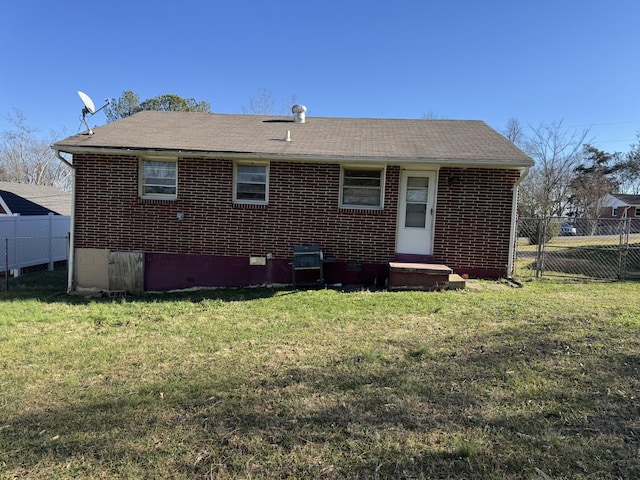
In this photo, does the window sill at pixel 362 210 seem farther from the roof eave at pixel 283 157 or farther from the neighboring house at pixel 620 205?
the neighboring house at pixel 620 205

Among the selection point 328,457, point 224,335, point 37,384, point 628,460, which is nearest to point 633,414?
point 628,460

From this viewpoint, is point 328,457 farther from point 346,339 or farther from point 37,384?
point 37,384

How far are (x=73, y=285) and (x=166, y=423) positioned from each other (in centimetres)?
690

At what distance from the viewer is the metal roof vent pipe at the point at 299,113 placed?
35.4 ft

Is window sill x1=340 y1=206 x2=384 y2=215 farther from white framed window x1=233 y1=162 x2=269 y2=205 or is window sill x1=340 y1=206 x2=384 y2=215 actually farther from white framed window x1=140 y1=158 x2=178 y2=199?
white framed window x1=140 y1=158 x2=178 y2=199

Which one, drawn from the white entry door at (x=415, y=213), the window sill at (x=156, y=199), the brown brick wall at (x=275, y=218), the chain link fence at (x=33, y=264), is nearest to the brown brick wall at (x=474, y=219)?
the brown brick wall at (x=275, y=218)

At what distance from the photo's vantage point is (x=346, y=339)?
4.86m

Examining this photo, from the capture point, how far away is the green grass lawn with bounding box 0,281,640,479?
2469 mm

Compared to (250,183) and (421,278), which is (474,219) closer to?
(421,278)

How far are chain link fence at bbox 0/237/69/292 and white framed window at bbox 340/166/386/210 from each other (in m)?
6.80

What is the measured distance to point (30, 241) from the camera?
12.3 metres

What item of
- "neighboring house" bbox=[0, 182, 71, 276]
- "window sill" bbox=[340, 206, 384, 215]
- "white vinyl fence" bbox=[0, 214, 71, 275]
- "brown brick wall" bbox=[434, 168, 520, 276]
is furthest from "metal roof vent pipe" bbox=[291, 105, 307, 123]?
"neighboring house" bbox=[0, 182, 71, 276]

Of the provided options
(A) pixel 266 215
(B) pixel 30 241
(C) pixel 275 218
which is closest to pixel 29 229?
(B) pixel 30 241

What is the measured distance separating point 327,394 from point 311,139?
6.79m
